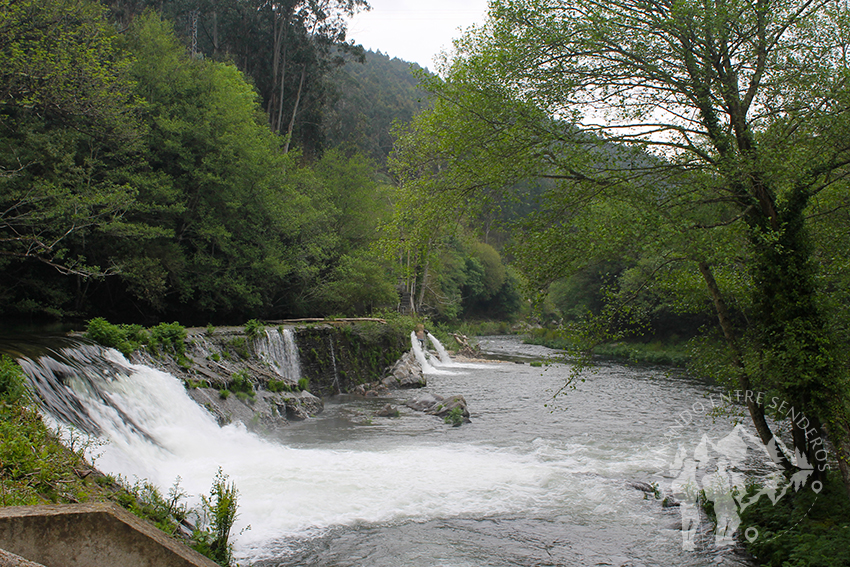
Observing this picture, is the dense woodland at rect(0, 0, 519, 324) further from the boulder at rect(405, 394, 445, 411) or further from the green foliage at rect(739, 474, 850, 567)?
the green foliage at rect(739, 474, 850, 567)

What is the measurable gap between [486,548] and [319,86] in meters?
37.4

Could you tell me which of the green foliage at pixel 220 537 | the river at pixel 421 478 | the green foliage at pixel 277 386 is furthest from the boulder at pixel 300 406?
the green foliage at pixel 220 537

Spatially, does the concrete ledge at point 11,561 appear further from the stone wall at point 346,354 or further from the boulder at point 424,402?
the stone wall at point 346,354

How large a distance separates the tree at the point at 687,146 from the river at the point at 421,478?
96.2 inches

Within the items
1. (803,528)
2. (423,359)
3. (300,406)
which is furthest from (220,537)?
(423,359)

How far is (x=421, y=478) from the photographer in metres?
9.87

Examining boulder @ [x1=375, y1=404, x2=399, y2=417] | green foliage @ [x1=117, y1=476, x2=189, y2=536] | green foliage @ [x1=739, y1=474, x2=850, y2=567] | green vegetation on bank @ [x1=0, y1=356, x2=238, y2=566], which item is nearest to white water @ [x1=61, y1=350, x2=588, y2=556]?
green vegetation on bank @ [x1=0, y1=356, x2=238, y2=566]

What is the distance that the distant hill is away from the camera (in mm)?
47531

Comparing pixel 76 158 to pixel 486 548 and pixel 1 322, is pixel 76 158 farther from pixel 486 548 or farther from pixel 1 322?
Answer: pixel 486 548

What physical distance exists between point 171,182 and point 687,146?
1813 cm

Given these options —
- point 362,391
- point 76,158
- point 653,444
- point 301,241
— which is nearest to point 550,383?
point 362,391

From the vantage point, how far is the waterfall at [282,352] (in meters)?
17.4

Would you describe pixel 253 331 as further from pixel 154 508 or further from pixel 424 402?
pixel 154 508

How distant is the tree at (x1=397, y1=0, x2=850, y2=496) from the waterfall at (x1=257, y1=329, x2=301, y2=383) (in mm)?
11076
